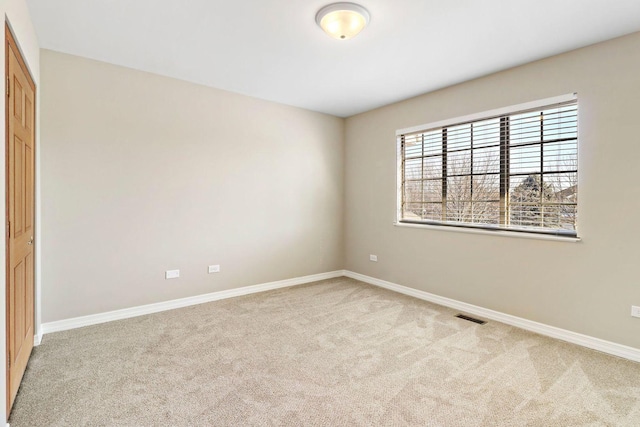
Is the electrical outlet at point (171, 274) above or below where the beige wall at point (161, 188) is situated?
below

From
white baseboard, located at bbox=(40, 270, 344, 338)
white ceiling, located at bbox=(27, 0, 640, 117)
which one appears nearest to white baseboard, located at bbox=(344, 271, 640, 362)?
white baseboard, located at bbox=(40, 270, 344, 338)

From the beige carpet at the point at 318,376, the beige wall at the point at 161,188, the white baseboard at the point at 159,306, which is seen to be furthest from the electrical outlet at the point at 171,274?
the beige carpet at the point at 318,376

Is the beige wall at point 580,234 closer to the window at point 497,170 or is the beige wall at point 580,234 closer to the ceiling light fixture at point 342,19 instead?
the window at point 497,170

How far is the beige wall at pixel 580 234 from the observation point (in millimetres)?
2691

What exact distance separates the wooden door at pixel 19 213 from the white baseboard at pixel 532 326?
3.92 m

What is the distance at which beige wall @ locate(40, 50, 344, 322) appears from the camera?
3189 millimetres

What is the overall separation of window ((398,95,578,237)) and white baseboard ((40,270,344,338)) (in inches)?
76.8

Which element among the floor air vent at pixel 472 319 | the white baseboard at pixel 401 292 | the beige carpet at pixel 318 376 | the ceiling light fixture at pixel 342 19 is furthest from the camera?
the floor air vent at pixel 472 319

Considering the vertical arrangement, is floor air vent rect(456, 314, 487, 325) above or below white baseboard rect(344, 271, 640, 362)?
below

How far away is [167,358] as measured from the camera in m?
2.62

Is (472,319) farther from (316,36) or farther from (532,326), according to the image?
(316,36)

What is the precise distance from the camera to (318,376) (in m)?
2.37

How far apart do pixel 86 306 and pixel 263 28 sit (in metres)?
3.19

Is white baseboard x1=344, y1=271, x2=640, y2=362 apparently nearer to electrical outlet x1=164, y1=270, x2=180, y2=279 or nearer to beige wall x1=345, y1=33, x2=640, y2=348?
beige wall x1=345, y1=33, x2=640, y2=348
